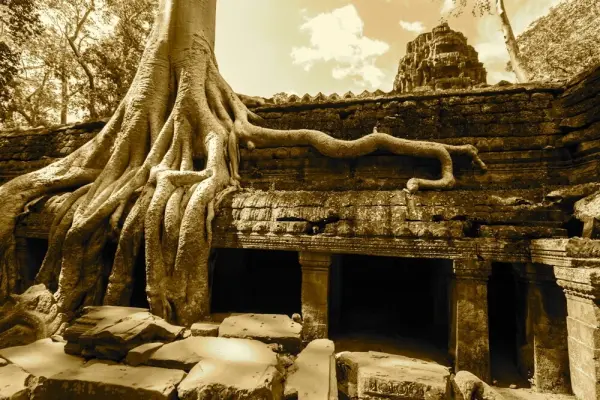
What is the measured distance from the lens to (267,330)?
8.20 ft

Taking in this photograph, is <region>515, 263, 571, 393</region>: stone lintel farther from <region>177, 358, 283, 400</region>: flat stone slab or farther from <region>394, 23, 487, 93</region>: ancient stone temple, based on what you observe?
<region>394, 23, 487, 93</region>: ancient stone temple

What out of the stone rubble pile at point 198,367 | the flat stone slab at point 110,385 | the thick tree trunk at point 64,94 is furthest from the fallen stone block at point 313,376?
the thick tree trunk at point 64,94

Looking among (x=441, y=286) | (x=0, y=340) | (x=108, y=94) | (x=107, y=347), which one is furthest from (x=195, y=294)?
(x=108, y=94)

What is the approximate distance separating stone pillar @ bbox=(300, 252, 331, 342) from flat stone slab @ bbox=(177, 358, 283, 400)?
1.68 meters

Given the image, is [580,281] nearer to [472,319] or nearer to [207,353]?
[472,319]

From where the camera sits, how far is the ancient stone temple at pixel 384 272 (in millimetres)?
2018

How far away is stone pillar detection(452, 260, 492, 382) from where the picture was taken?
10.1 ft

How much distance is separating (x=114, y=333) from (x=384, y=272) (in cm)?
542

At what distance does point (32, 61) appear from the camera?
1173cm

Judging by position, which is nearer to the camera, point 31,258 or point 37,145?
point 31,258

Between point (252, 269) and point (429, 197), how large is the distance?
391cm

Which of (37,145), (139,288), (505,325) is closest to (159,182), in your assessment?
(139,288)

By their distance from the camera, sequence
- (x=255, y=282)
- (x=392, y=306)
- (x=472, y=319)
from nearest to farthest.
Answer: (x=472, y=319) → (x=392, y=306) → (x=255, y=282)

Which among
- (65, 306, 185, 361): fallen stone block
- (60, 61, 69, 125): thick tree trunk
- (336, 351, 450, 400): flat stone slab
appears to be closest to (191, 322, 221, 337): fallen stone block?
(65, 306, 185, 361): fallen stone block
